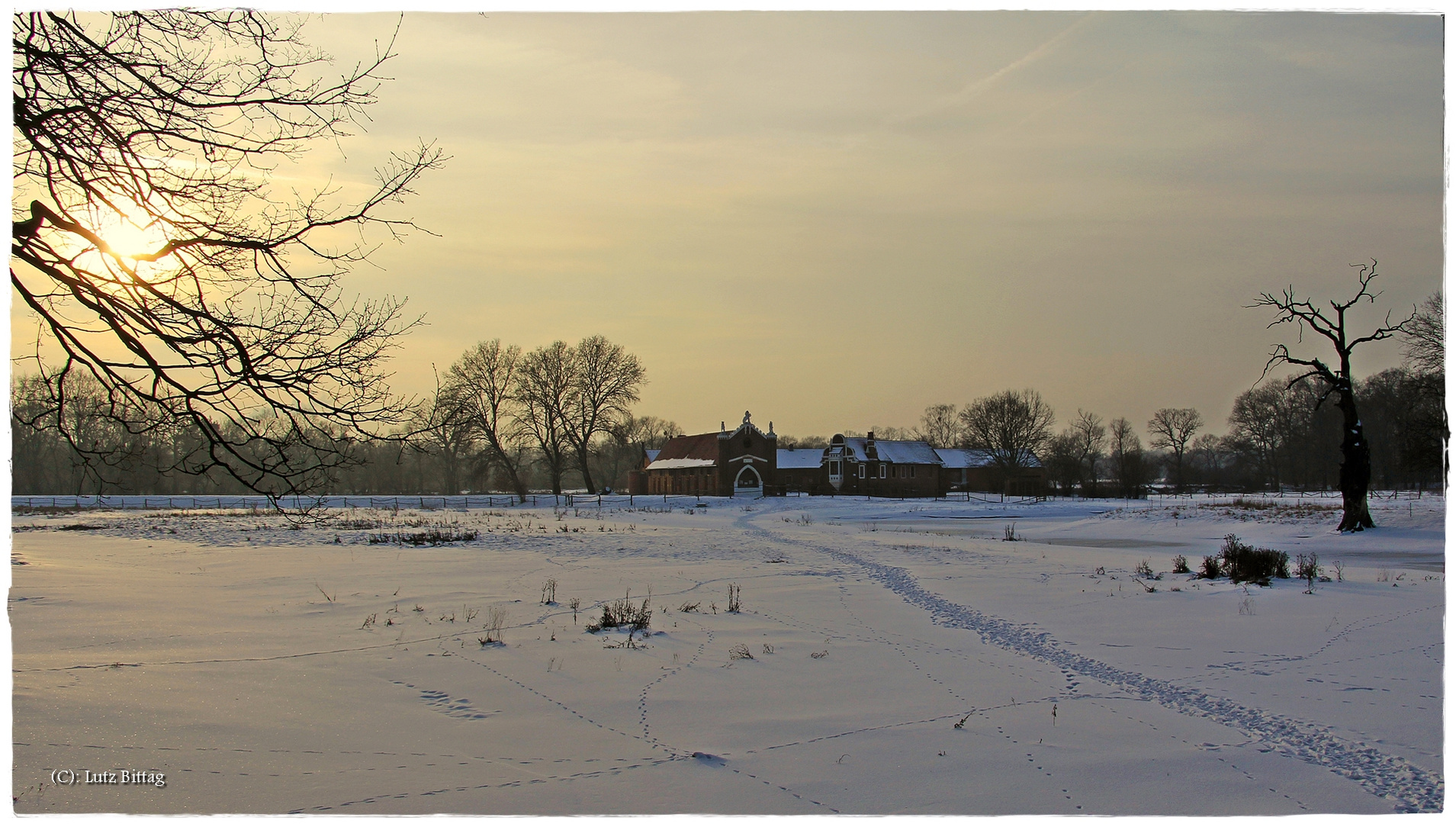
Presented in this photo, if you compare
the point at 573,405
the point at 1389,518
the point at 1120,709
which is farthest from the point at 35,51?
the point at 573,405

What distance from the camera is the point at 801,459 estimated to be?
8850 centimetres

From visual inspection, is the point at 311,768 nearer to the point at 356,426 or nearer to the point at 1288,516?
the point at 356,426

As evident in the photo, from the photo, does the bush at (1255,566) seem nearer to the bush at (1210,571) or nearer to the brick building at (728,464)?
the bush at (1210,571)

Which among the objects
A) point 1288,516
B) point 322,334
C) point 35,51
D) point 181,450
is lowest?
point 1288,516

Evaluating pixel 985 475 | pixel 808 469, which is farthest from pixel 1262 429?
pixel 808 469

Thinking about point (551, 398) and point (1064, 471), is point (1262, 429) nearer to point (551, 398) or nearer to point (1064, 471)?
point (1064, 471)

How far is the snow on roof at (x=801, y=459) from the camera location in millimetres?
87750

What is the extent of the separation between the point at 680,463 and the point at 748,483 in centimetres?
838

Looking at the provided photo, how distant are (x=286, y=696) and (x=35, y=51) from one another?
4.80 metres

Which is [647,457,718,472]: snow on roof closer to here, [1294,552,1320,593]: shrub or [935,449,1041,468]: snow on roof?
[935,449,1041,468]: snow on roof

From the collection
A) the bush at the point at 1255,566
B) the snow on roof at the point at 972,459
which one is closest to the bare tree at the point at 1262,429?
the snow on roof at the point at 972,459

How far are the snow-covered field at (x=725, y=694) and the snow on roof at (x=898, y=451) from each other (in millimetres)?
69206

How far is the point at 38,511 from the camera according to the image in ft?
144

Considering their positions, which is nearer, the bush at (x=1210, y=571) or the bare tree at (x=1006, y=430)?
the bush at (x=1210, y=571)
